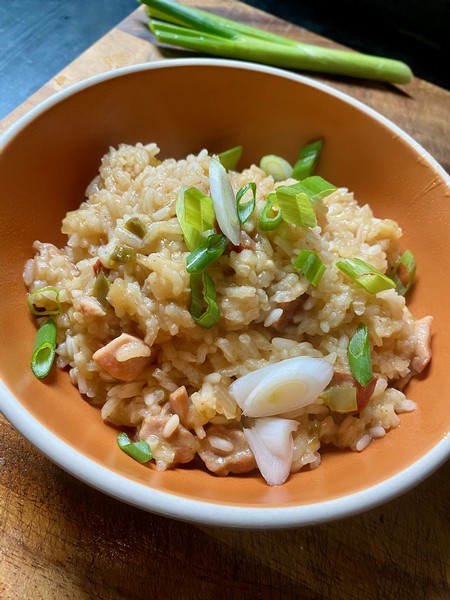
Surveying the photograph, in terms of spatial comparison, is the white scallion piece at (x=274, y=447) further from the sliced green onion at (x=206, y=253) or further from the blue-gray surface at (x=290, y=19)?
the blue-gray surface at (x=290, y=19)

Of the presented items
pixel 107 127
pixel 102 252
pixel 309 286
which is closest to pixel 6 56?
pixel 107 127

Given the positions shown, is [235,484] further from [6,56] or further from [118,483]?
[6,56]

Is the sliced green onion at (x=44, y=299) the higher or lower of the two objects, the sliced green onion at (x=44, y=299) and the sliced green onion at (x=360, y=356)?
the lower

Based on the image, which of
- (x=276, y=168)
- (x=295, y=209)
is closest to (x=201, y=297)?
(x=295, y=209)

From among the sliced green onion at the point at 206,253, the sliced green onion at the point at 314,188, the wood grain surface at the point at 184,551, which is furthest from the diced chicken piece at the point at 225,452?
the sliced green onion at the point at 314,188

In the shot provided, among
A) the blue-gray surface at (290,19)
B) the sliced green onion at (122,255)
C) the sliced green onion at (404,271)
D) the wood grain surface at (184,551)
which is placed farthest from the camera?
the blue-gray surface at (290,19)

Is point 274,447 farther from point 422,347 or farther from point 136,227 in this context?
point 136,227
